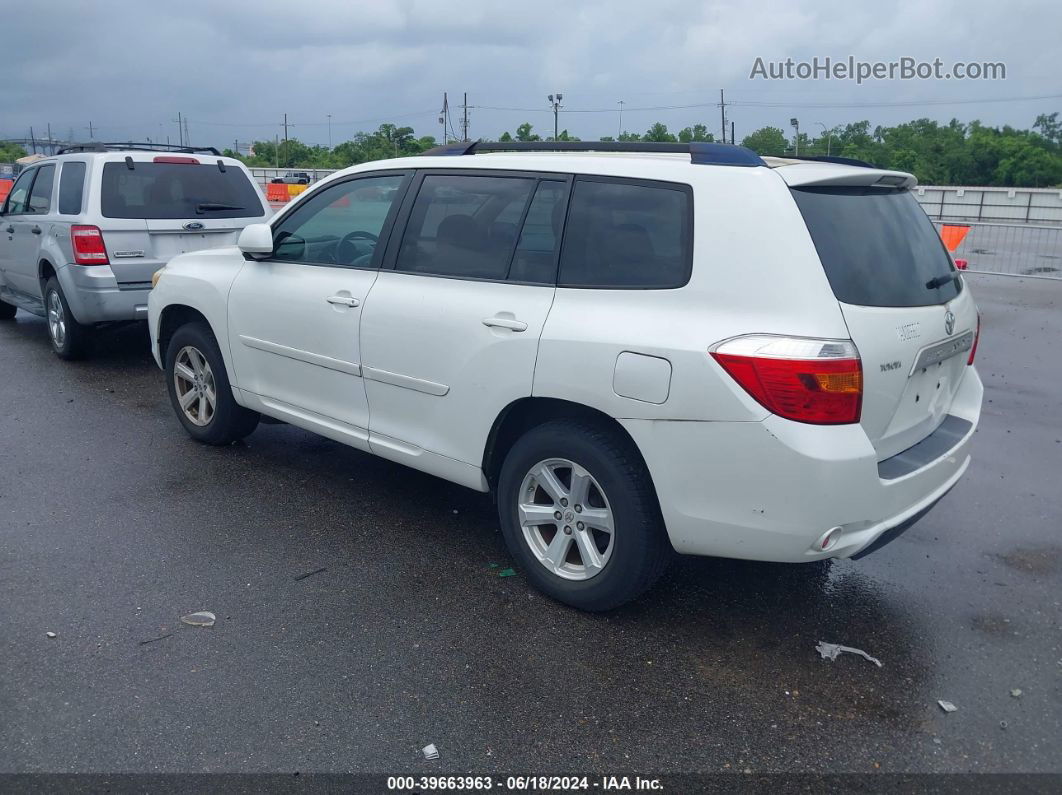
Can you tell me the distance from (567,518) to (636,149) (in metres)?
1.64

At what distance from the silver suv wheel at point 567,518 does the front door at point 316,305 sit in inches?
44.2

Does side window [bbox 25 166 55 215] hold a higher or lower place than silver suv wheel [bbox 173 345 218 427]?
higher

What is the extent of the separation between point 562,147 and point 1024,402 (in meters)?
5.04

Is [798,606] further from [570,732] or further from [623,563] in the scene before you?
[570,732]

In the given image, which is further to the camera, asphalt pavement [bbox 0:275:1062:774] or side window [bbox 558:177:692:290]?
side window [bbox 558:177:692:290]

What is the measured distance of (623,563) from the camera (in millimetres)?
3635

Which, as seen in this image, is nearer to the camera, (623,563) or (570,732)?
(570,732)

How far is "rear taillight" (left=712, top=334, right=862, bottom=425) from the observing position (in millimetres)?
3166

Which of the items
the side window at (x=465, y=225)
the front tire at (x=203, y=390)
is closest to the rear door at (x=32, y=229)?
the front tire at (x=203, y=390)

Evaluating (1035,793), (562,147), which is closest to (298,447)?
(562,147)

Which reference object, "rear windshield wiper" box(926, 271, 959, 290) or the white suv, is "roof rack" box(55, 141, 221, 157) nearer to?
the white suv

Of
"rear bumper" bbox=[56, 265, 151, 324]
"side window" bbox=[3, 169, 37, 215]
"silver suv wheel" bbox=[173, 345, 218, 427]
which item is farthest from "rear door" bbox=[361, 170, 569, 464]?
"side window" bbox=[3, 169, 37, 215]

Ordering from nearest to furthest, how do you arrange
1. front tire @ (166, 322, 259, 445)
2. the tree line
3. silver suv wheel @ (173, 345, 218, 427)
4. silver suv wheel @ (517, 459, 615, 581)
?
silver suv wheel @ (517, 459, 615, 581), front tire @ (166, 322, 259, 445), silver suv wheel @ (173, 345, 218, 427), the tree line

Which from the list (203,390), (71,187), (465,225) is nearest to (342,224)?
(465,225)
